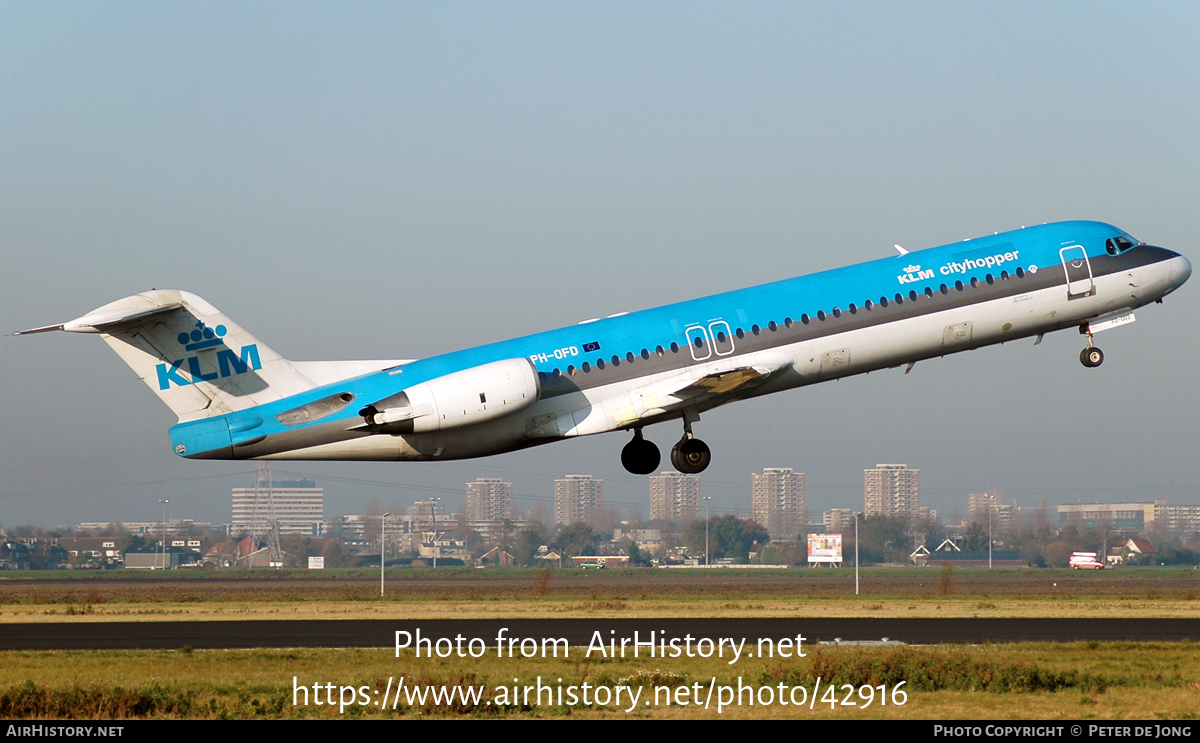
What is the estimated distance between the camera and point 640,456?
31.5 m

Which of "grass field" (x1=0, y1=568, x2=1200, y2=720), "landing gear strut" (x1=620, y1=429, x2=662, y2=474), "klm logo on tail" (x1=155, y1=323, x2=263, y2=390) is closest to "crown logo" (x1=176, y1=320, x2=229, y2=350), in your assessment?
"klm logo on tail" (x1=155, y1=323, x2=263, y2=390)

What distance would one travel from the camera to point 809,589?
217 feet

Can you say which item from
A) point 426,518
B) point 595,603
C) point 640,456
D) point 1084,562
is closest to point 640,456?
point 640,456

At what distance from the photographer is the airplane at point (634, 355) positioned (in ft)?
87.2

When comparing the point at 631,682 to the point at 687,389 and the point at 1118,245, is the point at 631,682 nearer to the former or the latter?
the point at 687,389

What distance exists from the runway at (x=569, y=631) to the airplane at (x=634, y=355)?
19.7ft

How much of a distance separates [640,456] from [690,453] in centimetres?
186

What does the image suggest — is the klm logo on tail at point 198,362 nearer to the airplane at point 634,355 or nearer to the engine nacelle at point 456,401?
the airplane at point 634,355

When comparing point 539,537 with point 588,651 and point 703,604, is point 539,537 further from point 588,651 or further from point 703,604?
point 588,651

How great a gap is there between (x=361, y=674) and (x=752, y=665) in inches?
300

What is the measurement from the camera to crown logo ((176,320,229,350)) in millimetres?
26484

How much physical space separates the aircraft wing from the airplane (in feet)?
0.11
